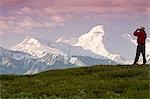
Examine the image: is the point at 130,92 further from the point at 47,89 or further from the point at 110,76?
the point at 110,76

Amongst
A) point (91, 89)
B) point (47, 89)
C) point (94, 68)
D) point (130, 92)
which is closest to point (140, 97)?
point (130, 92)

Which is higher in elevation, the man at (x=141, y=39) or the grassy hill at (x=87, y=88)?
the man at (x=141, y=39)

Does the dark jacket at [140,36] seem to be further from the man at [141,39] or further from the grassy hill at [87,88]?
the grassy hill at [87,88]

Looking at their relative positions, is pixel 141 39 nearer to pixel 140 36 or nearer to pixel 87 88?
pixel 140 36

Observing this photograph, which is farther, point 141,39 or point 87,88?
point 141,39

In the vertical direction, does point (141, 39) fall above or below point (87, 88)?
above

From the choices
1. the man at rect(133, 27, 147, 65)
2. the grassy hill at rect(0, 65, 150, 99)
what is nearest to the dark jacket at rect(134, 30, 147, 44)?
the man at rect(133, 27, 147, 65)

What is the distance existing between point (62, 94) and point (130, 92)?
13.1ft

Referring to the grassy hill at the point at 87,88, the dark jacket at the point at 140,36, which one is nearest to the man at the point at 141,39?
the dark jacket at the point at 140,36

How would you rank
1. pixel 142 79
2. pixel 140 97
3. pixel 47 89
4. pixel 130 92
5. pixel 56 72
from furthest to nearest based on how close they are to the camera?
pixel 56 72, pixel 142 79, pixel 47 89, pixel 130 92, pixel 140 97

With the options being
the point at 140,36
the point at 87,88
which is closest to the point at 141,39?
the point at 140,36

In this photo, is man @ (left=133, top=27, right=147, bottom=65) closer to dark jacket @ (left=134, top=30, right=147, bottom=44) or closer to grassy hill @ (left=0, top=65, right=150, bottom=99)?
dark jacket @ (left=134, top=30, right=147, bottom=44)

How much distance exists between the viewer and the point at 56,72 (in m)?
43.4

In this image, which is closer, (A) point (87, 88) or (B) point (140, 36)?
(A) point (87, 88)
